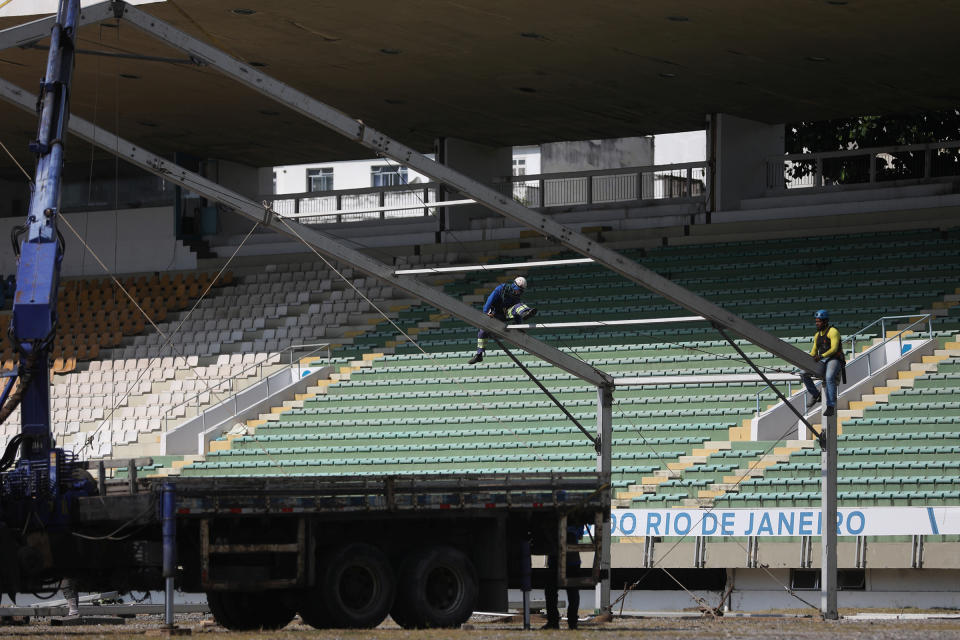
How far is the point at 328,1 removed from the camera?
27.0 metres

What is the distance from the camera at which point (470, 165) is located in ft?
131

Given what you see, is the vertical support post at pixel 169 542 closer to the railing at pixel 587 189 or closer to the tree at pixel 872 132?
the railing at pixel 587 189

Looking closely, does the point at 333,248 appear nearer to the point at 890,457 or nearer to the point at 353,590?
the point at 353,590

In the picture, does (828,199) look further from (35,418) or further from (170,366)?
(35,418)

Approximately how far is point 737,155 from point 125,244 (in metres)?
16.2

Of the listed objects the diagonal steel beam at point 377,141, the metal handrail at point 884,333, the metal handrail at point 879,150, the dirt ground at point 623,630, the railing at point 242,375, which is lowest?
the dirt ground at point 623,630

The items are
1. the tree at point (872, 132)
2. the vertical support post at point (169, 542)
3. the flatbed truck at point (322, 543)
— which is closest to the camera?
the vertical support post at point (169, 542)

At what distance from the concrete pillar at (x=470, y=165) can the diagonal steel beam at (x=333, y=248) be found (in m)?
19.3

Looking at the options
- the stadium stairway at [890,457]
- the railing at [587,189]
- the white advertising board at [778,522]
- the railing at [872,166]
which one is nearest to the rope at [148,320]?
the railing at [587,189]

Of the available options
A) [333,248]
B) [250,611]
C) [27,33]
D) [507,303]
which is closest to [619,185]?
[507,303]

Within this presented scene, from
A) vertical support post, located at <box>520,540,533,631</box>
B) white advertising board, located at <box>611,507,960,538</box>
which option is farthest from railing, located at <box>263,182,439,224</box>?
vertical support post, located at <box>520,540,533,631</box>

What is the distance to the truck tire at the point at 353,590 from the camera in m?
16.2

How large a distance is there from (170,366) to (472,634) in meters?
21.6

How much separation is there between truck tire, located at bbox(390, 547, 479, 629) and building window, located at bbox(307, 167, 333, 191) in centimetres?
5089
